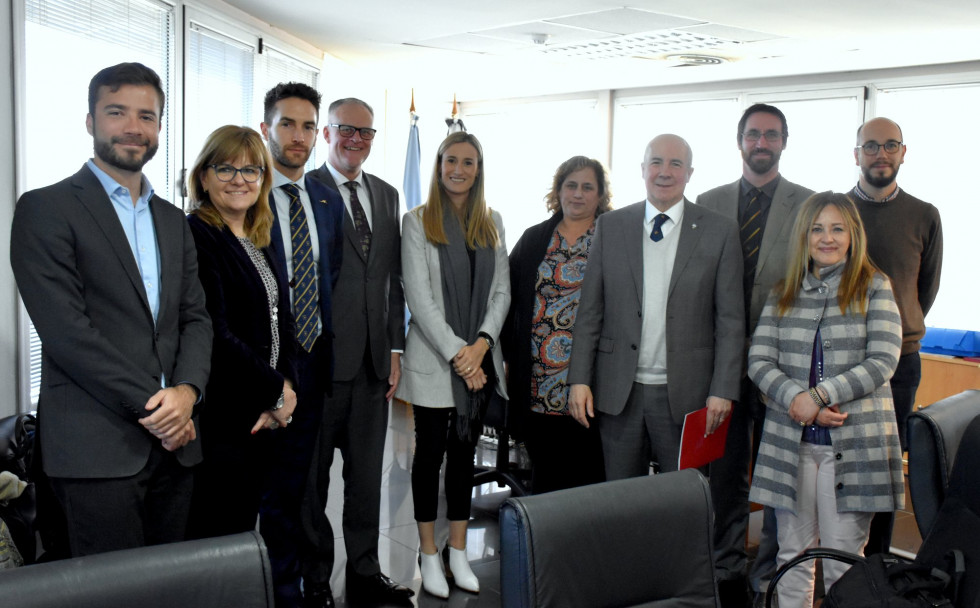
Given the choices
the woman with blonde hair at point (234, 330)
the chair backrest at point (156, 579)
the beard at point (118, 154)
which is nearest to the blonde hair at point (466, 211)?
the woman with blonde hair at point (234, 330)

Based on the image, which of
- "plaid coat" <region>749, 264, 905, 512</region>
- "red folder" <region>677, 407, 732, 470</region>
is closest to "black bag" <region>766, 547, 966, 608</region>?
"plaid coat" <region>749, 264, 905, 512</region>

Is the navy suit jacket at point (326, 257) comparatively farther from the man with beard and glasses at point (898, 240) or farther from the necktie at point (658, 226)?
the man with beard and glasses at point (898, 240)

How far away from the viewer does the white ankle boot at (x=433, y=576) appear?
3.11 metres

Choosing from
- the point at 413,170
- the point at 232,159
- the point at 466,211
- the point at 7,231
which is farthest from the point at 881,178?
the point at 413,170

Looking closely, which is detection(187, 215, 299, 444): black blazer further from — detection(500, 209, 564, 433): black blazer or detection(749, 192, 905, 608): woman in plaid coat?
detection(749, 192, 905, 608): woman in plaid coat

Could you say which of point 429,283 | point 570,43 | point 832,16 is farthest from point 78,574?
point 570,43

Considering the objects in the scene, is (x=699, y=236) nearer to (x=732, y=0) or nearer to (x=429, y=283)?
(x=429, y=283)

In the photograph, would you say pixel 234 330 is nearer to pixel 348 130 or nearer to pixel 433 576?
pixel 348 130

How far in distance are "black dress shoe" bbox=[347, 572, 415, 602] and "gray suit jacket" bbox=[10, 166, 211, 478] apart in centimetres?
130

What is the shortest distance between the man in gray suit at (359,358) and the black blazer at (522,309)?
Answer: 454 millimetres

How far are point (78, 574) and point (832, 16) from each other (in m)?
4.95

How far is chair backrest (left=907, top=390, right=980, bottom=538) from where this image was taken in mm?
2301

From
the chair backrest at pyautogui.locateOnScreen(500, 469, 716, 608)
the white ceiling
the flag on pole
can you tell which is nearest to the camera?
the chair backrest at pyautogui.locateOnScreen(500, 469, 716, 608)

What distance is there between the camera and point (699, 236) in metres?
2.87
